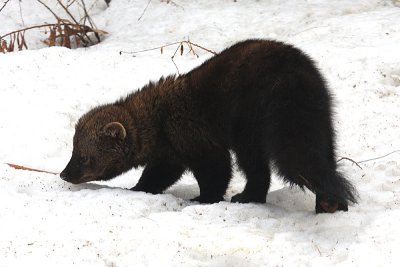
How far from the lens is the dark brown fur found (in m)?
5.05

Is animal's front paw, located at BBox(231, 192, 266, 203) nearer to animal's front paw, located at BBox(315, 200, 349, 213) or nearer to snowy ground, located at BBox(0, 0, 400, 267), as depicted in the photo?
snowy ground, located at BBox(0, 0, 400, 267)

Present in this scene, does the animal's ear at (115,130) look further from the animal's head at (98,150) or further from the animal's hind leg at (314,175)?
the animal's hind leg at (314,175)

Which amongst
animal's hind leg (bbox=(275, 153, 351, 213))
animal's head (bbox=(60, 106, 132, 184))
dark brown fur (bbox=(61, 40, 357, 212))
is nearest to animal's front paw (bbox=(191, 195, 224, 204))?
dark brown fur (bbox=(61, 40, 357, 212))

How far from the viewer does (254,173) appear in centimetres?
600

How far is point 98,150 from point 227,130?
143 centimetres

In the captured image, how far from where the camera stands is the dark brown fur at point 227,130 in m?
5.05

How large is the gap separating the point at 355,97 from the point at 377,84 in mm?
425

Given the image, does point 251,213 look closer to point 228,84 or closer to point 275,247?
point 275,247

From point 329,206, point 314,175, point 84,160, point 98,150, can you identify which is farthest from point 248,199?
point 84,160

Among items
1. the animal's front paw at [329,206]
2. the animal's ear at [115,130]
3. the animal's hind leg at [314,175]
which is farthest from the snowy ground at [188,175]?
the animal's ear at [115,130]

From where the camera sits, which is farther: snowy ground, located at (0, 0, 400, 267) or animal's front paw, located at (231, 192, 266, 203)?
animal's front paw, located at (231, 192, 266, 203)

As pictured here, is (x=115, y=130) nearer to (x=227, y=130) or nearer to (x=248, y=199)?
(x=227, y=130)

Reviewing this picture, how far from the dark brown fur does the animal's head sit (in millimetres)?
11

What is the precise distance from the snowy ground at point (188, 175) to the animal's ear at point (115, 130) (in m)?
0.55
